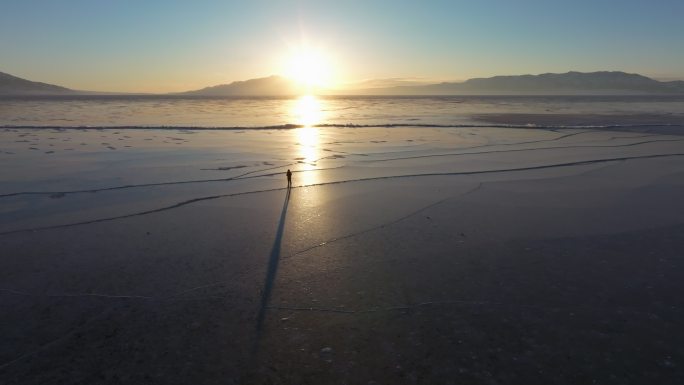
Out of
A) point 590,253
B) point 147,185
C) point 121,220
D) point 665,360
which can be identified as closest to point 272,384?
point 665,360

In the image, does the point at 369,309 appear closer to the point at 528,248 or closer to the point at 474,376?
the point at 474,376

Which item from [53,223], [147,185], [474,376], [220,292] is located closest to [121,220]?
[53,223]

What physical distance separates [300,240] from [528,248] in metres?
3.24

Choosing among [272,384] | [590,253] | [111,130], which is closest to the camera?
[272,384]

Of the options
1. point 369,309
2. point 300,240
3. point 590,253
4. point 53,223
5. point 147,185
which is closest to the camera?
point 369,309

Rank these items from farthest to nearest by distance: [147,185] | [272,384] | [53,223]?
[147,185]
[53,223]
[272,384]

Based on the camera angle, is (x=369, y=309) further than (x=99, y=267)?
No

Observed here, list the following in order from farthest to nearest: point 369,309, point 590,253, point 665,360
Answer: point 590,253 < point 369,309 < point 665,360

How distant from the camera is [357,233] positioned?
293 inches

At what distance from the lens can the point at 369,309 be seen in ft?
16.4

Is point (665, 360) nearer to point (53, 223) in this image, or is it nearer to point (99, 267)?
point (99, 267)

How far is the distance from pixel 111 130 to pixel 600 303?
25055 millimetres

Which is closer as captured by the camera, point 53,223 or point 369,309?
point 369,309

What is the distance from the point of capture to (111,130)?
24953mm
